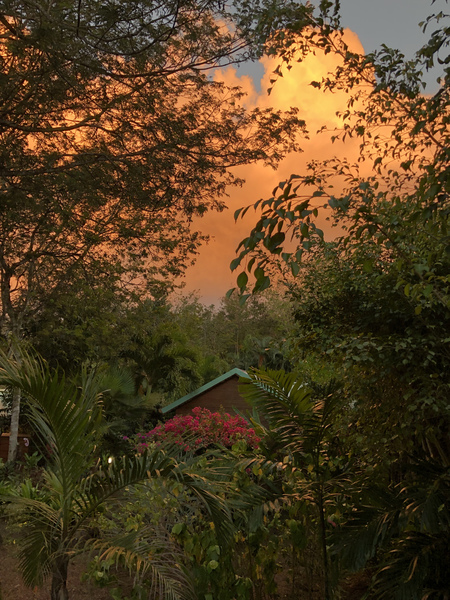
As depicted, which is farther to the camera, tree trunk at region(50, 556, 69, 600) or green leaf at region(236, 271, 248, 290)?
tree trunk at region(50, 556, 69, 600)

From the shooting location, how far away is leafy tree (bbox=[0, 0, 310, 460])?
261 inches

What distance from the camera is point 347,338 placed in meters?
5.33

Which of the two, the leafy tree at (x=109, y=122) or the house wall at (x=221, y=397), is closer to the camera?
the leafy tree at (x=109, y=122)

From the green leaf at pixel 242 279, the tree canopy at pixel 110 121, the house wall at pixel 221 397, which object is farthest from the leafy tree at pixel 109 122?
the house wall at pixel 221 397

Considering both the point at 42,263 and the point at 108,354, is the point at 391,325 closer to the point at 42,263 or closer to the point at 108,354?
the point at 42,263

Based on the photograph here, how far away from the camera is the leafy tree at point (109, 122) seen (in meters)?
6.62

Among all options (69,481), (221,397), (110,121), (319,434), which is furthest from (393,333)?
(221,397)

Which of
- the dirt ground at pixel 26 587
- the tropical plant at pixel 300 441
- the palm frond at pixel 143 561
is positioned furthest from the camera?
the dirt ground at pixel 26 587

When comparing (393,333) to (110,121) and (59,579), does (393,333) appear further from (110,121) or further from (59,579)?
(110,121)

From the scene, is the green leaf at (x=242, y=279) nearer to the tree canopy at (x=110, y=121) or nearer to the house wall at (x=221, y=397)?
the tree canopy at (x=110, y=121)

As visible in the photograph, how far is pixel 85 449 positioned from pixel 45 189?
471cm

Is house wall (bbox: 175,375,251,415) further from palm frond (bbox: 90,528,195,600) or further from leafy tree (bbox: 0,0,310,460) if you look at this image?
palm frond (bbox: 90,528,195,600)

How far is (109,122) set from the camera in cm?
905

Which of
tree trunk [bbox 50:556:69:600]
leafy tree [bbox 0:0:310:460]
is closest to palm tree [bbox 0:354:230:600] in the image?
tree trunk [bbox 50:556:69:600]
